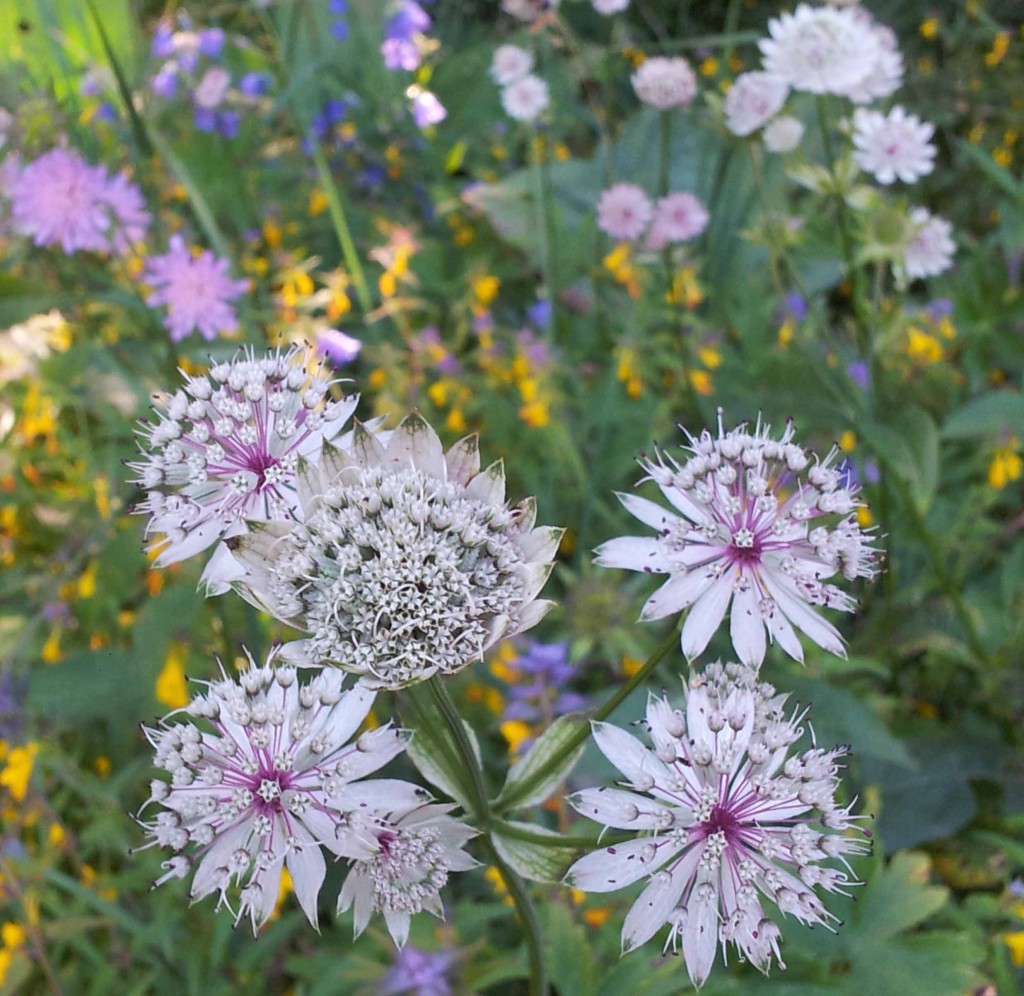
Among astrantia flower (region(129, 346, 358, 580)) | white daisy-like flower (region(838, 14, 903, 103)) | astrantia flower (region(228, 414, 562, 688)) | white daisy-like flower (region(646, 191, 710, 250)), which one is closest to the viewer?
astrantia flower (region(228, 414, 562, 688))

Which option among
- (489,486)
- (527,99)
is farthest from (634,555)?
(527,99)

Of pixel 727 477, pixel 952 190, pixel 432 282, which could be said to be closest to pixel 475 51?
pixel 432 282

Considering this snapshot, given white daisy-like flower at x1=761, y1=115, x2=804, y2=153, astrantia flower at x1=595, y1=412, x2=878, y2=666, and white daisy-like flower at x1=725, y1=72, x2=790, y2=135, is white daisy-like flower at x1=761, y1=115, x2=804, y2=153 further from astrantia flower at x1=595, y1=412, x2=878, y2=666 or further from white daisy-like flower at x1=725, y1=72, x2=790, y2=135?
astrantia flower at x1=595, y1=412, x2=878, y2=666

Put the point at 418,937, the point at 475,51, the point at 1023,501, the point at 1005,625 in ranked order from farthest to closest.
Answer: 1. the point at 475,51
2. the point at 1023,501
3. the point at 1005,625
4. the point at 418,937

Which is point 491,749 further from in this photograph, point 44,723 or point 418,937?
point 44,723

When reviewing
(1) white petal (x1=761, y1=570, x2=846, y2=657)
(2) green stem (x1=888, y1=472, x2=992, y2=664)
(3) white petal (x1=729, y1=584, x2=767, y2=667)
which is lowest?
(2) green stem (x1=888, y1=472, x2=992, y2=664)

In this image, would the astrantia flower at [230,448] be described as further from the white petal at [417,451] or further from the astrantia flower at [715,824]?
the astrantia flower at [715,824]

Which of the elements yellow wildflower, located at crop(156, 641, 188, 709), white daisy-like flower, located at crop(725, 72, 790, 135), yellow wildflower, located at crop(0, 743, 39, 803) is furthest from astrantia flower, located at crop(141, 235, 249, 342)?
white daisy-like flower, located at crop(725, 72, 790, 135)

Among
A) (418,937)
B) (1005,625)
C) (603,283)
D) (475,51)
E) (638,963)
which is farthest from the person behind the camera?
(475,51)
